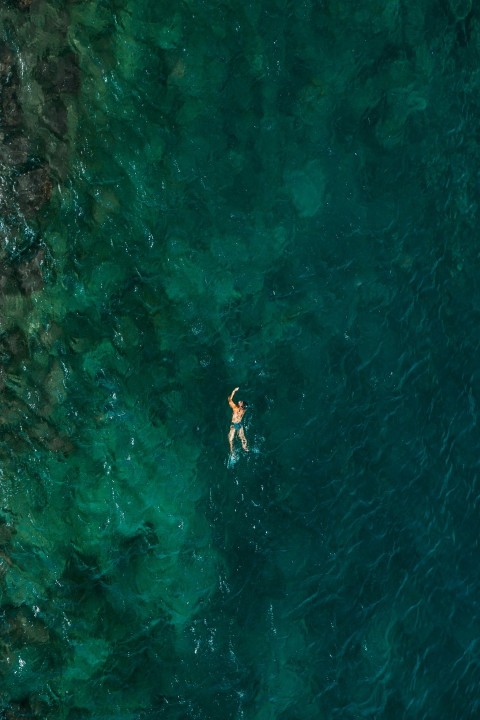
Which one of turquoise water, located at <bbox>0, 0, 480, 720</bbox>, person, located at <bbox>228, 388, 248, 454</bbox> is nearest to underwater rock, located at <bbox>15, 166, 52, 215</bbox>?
turquoise water, located at <bbox>0, 0, 480, 720</bbox>

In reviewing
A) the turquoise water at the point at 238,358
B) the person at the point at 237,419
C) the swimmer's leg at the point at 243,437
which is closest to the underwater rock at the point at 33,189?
the turquoise water at the point at 238,358

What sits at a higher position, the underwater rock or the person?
the underwater rock

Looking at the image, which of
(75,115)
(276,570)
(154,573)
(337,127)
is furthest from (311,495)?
(75,115)

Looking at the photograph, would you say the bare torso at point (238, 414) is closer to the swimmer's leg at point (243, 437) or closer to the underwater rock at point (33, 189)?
the swimmer's leg at point (243, 437)

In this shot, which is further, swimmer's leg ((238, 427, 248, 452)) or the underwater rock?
swimmer's leg ((238, 427, 248, 452))

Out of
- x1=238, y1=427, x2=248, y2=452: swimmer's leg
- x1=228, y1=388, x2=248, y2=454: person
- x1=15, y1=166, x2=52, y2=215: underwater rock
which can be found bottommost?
x1=238, y1=427, x2=248, y2=452: swimmer's leg

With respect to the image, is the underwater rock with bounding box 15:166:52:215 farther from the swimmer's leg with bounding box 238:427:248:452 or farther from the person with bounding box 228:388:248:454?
the swimmer's leg with bounding box 238:427:248:452

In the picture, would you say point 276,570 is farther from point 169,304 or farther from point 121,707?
point 169,304

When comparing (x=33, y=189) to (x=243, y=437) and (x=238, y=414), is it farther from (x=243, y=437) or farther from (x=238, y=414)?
(x=243, y=437)

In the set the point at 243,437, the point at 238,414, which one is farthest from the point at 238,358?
the point at 243,437
